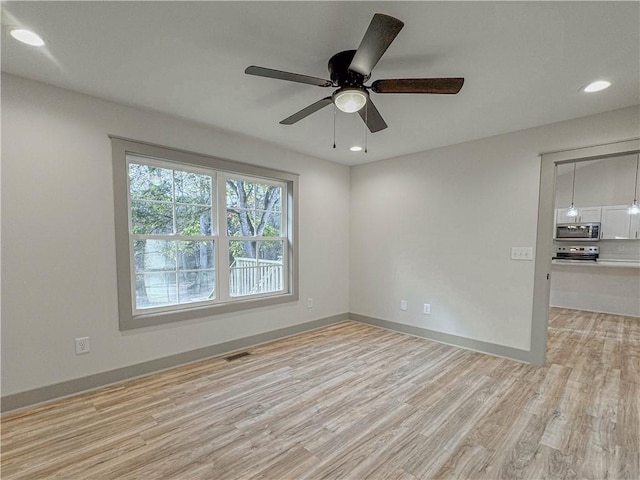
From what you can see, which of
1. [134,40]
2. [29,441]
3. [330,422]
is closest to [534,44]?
[134,40]

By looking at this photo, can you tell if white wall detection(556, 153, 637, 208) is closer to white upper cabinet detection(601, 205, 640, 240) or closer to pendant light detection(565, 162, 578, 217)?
pendant light detection(565, 162, 578, 217)

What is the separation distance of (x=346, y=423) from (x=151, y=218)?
2.54 meters

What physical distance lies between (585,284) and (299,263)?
18.2 feet

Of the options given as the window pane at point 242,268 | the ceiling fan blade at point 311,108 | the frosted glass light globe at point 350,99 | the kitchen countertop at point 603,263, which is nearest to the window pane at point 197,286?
the window pane at point 242,268

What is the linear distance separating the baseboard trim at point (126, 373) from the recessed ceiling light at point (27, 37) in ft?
7.97

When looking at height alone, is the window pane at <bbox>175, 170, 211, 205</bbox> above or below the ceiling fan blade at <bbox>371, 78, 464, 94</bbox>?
below

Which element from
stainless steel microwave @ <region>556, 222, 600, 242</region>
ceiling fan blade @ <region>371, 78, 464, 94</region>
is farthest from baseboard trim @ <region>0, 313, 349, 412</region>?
stainless steel microwave @ <region>556, 222, 600, 242</region>

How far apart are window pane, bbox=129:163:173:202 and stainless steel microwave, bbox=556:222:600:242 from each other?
715cm

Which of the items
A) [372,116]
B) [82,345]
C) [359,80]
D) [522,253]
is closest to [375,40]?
[359,80]

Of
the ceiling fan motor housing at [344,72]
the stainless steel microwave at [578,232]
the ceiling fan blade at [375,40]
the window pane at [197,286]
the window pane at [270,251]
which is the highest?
the ceiling fan motor housing at [344,72]

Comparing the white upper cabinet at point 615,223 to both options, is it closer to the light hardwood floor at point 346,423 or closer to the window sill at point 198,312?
the light hardwood floor at point 346,423

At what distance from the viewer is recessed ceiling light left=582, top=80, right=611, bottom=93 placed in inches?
84.7

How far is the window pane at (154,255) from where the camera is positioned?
280 cm

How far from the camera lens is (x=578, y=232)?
5734mm
